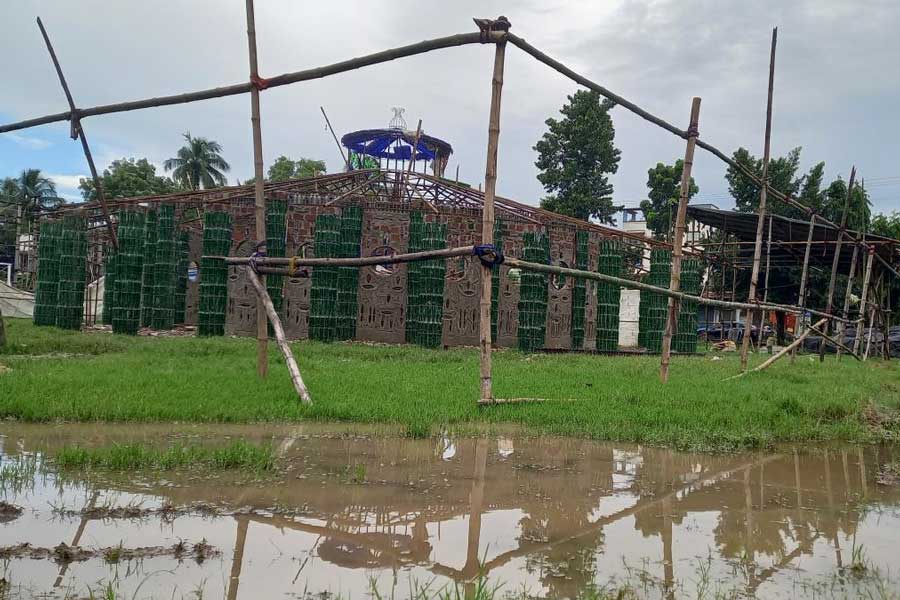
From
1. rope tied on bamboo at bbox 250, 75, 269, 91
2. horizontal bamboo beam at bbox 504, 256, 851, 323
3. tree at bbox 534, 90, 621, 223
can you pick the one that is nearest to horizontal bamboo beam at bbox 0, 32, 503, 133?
rope tied on bamboo at bbox 250, 75, 269, 91

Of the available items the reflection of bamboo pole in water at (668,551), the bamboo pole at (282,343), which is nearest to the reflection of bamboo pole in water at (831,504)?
the reflection of bamboo pole in water at (668,551)

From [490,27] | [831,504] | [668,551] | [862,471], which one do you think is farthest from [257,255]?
[862,471]

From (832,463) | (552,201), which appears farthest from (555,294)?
(552,201)

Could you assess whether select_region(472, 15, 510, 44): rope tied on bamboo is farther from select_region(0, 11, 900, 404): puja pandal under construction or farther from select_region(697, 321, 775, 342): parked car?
select_region(697, 321, 775, 342): parked car

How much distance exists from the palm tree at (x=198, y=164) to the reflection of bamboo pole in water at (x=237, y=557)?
39954 millimetres

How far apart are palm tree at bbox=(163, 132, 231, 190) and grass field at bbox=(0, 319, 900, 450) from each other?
31.3 m

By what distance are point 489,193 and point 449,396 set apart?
2.33 metres

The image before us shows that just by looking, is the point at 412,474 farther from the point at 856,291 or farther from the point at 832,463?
the point at 856,291

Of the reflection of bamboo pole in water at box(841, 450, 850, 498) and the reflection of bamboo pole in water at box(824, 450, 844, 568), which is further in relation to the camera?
the reflection of bamboo pole in water at box(841, 450, 850, 498)

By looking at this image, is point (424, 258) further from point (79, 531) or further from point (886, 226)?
point (886, 226)

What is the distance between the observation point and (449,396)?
820cm

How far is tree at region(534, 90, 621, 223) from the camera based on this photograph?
33.0 meters

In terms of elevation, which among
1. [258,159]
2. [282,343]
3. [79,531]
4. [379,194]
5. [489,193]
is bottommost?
[79,531]

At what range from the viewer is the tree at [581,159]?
33.0m
